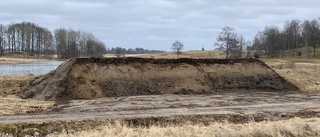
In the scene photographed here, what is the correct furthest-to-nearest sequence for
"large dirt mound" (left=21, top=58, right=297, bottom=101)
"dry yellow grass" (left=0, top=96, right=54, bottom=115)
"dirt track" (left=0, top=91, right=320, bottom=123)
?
"large dirt mound" (left=21, top=58, right=297, bottom=101) → "dry yellow grass" (left=0, top=96, right=54, bottom=115) → "dirt track" (left=0, top=91, right=320, bottom=123)

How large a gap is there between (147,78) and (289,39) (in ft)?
370

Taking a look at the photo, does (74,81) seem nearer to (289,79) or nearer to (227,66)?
(227,66)

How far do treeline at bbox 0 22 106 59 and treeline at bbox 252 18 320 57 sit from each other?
181 feet

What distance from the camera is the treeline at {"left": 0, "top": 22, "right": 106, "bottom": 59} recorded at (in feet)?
449

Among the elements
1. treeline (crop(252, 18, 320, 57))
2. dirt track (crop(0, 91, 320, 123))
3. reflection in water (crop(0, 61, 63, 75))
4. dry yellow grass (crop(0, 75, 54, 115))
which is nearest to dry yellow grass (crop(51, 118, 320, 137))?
dirt track (crop(0, 91, 320, 123))

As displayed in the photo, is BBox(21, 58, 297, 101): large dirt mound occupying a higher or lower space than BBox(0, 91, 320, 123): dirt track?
higher

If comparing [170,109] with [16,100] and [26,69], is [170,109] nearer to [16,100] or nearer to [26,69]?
[16,100]

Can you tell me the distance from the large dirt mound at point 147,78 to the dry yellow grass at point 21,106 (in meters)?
2.21

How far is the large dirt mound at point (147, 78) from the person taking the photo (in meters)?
24.8

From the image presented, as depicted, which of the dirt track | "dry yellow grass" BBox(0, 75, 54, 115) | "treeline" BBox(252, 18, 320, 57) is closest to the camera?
the dirt track

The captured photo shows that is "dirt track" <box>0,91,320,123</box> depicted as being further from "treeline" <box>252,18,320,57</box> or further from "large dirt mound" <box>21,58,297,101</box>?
"treeline" <box>252,18,320,57</box>

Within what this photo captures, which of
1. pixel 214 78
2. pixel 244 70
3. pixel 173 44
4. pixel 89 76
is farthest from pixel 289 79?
pixel 173 44

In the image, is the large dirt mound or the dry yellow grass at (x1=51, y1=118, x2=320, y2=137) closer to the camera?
the dry yellow grass at (x1=51, y1=118, x2=320, y2=137)

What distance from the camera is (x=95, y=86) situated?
84.8 ft
